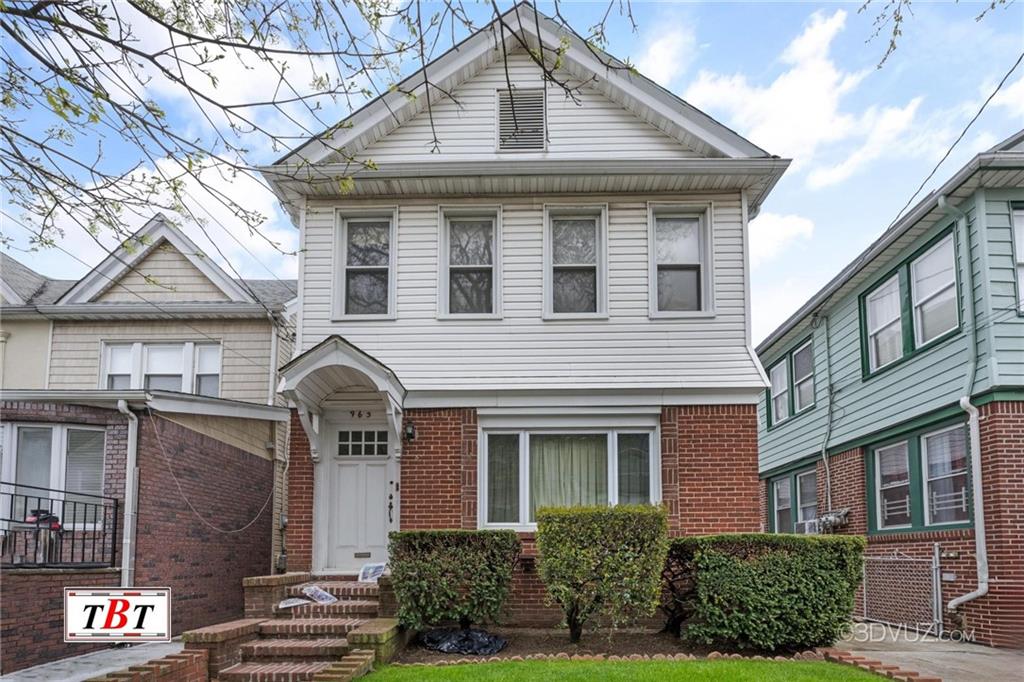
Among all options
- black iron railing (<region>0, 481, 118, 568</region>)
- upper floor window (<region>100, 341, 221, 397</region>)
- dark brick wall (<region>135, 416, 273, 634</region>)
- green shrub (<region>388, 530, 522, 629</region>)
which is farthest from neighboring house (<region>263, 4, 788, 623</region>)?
upper floor window (<region>100, 341, 221, 397</region>)

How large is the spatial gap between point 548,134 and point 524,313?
8.38 feet

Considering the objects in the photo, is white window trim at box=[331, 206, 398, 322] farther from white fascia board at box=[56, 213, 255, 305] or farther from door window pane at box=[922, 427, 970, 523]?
door window pane at box=[922, 427, 970, 523]

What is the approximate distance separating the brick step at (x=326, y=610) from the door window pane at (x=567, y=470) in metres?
2.42

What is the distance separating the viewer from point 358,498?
11297 mm

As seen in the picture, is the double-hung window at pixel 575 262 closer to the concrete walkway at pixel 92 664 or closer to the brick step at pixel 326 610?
the brick step at pixel 326 610

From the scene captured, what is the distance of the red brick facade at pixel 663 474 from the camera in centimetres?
1072

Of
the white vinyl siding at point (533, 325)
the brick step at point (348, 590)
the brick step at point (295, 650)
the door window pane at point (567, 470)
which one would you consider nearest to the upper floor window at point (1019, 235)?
the white vinyl siding at point (533, 325)

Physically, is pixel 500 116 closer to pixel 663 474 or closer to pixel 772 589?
pixel 663 474

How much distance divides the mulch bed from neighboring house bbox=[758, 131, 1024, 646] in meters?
4.31

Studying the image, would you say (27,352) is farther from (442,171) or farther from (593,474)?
(593,474)

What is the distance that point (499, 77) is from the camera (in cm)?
1212

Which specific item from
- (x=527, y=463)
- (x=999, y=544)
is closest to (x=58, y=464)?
(x=527, y=463)

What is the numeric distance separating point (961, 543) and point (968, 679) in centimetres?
399

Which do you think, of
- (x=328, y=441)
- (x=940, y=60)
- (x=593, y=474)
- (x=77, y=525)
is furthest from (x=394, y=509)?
(x=940, y=60)
